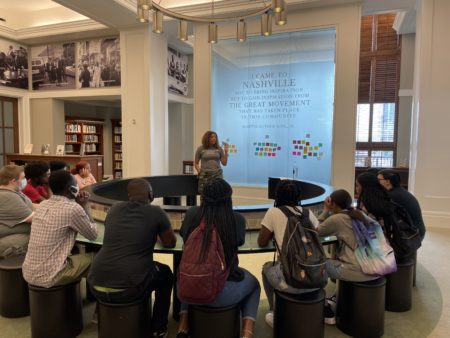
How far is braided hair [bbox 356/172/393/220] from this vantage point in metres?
2.48

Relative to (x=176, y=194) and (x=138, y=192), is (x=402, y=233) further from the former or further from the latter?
(x=176, y=194)

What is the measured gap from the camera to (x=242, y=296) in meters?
1.99

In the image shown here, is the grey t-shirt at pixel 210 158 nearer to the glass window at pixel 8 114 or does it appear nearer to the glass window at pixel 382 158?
the glass window at pixel 382 158

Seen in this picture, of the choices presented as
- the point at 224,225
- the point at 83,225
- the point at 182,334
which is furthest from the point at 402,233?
the point at 83,225

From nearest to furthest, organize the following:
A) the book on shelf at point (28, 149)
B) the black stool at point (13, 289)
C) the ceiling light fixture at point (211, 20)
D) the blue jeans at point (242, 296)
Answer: the blue jeans at point (242, 296), the black stool at point (13, 289), the ceiling light fixture at point (211, 20), the book on shelf at point (28, 149)

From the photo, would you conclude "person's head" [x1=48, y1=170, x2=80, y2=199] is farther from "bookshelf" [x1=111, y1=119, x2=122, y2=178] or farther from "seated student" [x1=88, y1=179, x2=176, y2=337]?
"bookshelf" [x1=111, y1=119, x2=122, y2=178]

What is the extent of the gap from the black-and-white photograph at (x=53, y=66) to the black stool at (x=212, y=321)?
7.76 meters

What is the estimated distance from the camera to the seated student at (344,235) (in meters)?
2.25

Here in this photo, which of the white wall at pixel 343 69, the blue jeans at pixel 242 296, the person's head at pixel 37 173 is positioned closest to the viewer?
the blue jeans at pixel 242 296

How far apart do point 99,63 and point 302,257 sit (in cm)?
745

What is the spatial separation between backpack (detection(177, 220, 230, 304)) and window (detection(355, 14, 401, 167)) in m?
7.05

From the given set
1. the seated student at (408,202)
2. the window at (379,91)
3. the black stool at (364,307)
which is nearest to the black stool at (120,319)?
the black stool at (364,307)

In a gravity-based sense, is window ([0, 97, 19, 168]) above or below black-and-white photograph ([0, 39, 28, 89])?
below

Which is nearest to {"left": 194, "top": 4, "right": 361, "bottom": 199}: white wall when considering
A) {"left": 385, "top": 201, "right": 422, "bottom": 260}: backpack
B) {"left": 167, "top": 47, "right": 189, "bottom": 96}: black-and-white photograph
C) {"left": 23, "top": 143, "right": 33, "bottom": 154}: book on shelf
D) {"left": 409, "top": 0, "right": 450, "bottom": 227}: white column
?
{"left": 409, "top": 0, "right": 450, "bottom": 227}: white column
